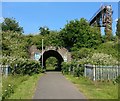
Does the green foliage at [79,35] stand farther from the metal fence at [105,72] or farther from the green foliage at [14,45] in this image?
the metal fence at [105,72]

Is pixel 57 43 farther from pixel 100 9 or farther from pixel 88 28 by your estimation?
pixel 100 9

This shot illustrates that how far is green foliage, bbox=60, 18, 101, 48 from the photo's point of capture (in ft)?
196

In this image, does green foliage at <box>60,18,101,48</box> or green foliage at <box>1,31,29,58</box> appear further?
green foliage at <box>60,18,101,48</box>

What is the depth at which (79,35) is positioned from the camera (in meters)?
59.9

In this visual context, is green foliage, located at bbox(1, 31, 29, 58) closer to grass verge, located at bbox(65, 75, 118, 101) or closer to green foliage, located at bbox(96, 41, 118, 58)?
green foliage, located at bbox(96, 41, 118, 58)

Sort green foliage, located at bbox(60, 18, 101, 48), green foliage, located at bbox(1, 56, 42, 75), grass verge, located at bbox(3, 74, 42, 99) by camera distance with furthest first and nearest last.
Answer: green foliage, located at bbox(60, 18, 101, 48) < green foliage, located at bbox(1, 56, 42, 75) < grass verge, located at bbox(3, 74, 42, 99)

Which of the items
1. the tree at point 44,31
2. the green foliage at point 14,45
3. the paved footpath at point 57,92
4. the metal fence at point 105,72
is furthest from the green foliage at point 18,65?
the tree at point 44,31

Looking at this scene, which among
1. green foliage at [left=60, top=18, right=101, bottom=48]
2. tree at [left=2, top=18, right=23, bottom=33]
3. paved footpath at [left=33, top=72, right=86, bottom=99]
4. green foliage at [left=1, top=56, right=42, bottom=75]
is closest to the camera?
paved footpath at [left=33, top=72, right=86, bottom=99]

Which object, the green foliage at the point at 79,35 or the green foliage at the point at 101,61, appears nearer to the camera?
the green foliage at the point at 101,61

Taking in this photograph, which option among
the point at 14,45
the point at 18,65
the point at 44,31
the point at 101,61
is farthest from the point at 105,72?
the point at 44,31

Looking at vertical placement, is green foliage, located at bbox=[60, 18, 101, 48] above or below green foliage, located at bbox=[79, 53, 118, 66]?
above

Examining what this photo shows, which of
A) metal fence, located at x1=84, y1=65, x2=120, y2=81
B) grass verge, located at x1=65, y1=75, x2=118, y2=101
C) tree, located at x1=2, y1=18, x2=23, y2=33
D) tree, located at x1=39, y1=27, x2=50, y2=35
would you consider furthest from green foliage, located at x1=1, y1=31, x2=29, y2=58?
grass verge, located at x1=65, y1=75, x2=118, y2=101

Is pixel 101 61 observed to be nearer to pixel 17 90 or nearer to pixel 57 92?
pixel 57 92

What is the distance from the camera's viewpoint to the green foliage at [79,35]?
5969 cm
